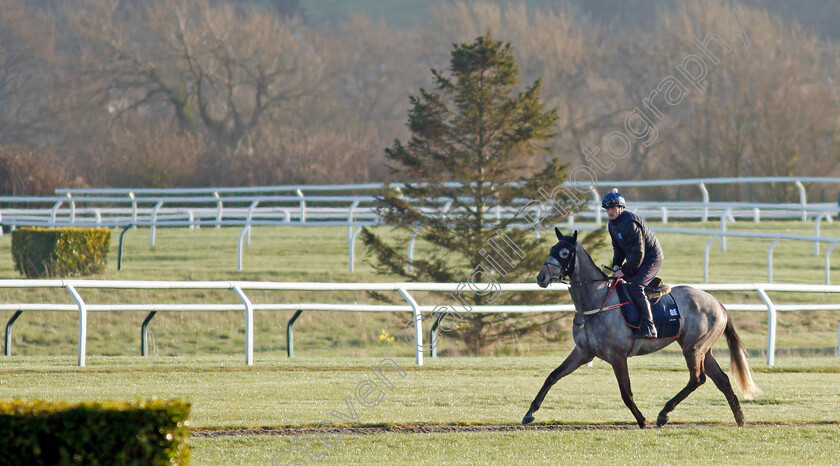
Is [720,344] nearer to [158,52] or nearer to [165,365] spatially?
[165,365]

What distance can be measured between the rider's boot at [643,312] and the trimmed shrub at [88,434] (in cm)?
371

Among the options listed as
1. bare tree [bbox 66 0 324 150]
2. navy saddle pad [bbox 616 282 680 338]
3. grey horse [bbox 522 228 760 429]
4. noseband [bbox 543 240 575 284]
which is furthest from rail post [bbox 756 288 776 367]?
bare tree [bbox 66 0 324 150]

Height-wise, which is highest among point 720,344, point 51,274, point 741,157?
point 741,157

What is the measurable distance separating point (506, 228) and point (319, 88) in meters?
28.0

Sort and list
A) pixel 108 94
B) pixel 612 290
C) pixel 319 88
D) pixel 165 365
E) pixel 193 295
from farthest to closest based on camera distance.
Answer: pixel 319 88 → pixel 108 94 → pixel 193 295 → pixel 165 365 → pixel 612 290

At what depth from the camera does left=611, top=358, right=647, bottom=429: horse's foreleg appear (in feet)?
23.1

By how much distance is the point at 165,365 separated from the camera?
9.70m

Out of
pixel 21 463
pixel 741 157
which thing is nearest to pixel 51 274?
pixel 21 463

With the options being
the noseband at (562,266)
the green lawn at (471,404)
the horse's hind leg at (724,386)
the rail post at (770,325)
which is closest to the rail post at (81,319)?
the green lawn at (471,404)

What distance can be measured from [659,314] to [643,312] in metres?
0.17

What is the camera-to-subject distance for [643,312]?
7.16 metres

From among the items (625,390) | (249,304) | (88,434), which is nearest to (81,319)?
(249,304)

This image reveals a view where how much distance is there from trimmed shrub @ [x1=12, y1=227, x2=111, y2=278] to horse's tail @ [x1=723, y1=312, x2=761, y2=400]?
10.7 meters

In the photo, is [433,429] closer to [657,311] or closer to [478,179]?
[657,311]
